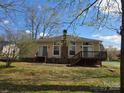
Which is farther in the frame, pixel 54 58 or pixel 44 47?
pixel 44 47

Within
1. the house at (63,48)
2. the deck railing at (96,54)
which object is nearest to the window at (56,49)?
the house at (63,48)

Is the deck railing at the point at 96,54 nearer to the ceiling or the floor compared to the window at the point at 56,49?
nearer to the floor

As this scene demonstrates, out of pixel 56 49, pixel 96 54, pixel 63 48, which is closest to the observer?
pixel 96 54

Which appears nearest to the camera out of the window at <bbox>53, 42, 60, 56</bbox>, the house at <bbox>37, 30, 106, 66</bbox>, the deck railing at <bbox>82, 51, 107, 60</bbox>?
the deck railing at <bbox>82, 51, 107, 60</bbox>

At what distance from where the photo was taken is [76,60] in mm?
40875

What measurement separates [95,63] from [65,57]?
6.35 m

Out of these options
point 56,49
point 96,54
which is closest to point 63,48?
point 56,49

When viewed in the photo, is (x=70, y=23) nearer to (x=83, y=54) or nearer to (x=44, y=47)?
(x=83, y=54)

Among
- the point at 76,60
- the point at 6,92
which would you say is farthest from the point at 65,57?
the point at 6,92

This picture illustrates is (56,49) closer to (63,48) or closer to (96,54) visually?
(63,48)

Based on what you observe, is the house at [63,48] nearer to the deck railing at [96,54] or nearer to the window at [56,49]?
the window at [56,49]

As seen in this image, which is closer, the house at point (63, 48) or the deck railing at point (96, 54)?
the deck railing at point (96, 54)

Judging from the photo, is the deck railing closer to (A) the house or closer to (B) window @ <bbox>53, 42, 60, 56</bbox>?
(A) the house

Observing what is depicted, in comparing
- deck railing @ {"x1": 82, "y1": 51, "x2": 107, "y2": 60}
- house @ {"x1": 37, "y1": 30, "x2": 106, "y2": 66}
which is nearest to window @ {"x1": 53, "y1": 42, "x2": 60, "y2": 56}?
house @ {"x1": 37, "y1": 30, "x2": 106, "y2": 66}
